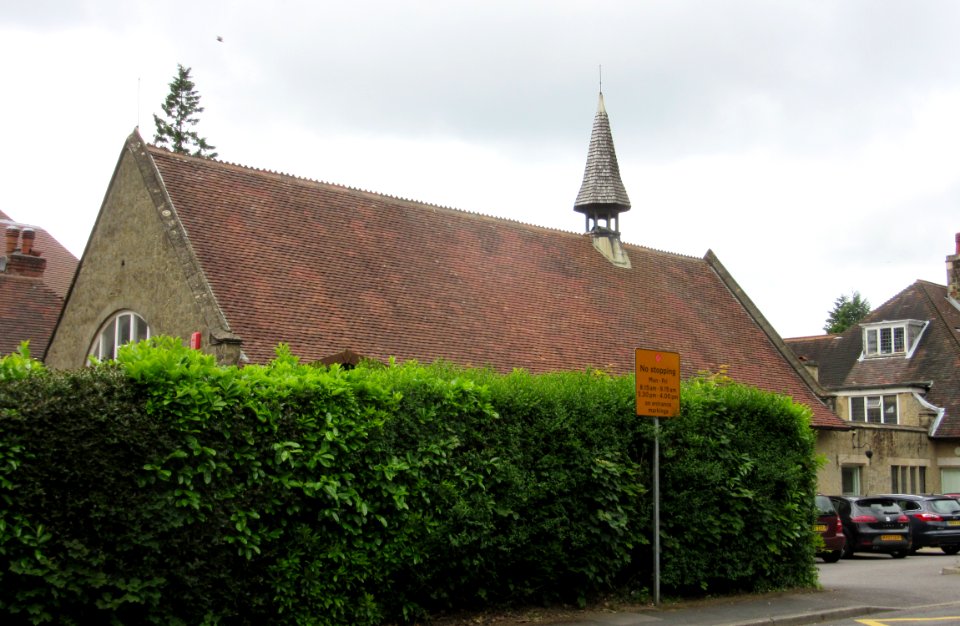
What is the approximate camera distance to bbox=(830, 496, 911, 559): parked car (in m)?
23.8

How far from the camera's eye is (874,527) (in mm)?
23906

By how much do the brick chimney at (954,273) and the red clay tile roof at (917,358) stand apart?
39 cm

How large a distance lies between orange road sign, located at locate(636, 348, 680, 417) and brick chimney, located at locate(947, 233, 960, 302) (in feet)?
127

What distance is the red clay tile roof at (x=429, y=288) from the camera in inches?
885

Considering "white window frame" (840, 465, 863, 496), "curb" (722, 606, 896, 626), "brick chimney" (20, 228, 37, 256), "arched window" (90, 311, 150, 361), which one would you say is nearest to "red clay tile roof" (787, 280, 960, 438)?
"white window frame" (840, 465, 863, 496)

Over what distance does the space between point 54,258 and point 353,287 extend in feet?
85.9

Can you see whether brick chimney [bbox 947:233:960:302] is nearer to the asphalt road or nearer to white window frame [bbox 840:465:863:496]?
white window frame [bbox 840:465:863:496]

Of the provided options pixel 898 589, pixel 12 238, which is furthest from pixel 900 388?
pixel 12 238

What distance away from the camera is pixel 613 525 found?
11.9 m

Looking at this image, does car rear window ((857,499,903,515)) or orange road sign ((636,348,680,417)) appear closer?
orange road sign ((636,348,680,417))

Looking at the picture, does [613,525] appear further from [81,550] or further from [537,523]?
[81,550]

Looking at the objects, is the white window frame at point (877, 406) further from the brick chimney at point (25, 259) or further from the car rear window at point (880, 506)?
the brick chimney at point (25, 259)

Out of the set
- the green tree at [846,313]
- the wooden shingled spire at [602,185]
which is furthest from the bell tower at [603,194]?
the green tree at [846,313]

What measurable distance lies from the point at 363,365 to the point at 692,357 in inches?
795
